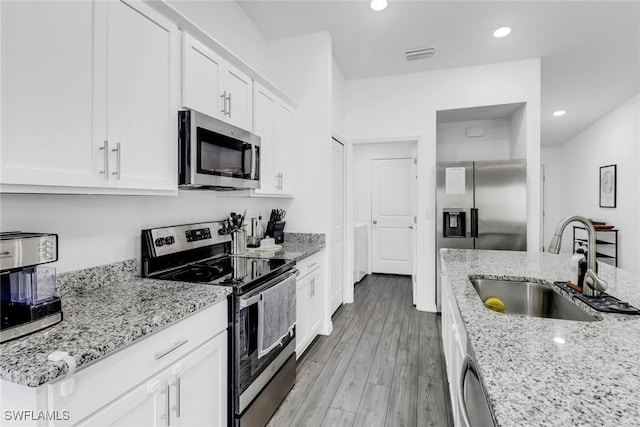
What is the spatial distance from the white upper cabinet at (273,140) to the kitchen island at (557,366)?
183 cm

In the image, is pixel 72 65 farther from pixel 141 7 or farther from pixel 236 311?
pixel 236 311

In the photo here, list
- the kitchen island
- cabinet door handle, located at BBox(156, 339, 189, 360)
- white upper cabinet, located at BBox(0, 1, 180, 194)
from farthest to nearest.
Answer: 1. cabinet door handle, located at BBox(156, 339, 189, 360)
2. white upper cabinet, located at BBox(0, 1, 180, 194)
3. the kitchen island

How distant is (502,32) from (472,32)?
0.28m

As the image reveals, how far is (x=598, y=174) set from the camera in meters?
5.83

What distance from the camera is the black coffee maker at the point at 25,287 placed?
3.01 ft

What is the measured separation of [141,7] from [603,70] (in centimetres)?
491

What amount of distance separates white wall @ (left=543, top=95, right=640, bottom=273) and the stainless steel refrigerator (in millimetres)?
2646

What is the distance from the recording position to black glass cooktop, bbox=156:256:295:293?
1655 mm

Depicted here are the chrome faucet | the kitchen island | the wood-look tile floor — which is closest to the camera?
the kitchen island

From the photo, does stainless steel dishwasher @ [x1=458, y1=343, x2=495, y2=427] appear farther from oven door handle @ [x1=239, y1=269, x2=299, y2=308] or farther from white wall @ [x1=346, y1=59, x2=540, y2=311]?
white wall @ [x1=346, y1=59, x2=540, y2=311]

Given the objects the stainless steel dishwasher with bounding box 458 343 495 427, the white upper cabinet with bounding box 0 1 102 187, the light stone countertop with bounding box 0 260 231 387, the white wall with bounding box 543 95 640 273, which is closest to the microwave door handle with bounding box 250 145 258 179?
the light stone countertop with bounding box 0 260 231 387

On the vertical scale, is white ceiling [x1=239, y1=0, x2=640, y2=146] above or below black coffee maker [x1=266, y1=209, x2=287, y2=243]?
above

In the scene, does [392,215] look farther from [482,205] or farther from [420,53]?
[420,53]

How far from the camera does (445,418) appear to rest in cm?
190
